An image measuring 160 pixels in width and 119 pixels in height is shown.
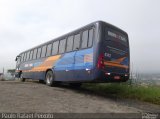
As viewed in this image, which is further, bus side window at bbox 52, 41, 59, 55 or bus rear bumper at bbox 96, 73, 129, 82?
bus side window at bbox 52, 41, 59, 55

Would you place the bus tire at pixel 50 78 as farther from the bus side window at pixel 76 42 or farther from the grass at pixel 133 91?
the bus side window at pixel 76 42

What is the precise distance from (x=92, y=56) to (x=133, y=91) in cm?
301

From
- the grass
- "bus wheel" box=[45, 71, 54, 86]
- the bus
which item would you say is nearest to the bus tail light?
the bus

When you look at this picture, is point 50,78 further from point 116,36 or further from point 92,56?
point 116,36

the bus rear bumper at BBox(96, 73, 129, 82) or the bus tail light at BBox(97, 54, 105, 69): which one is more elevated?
the bus tail light at BBox(97, 54, 105, 69)

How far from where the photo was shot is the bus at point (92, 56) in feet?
34.8

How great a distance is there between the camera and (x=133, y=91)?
38.8 ft

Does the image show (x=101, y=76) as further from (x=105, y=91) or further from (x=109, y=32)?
(x=105, y=91)

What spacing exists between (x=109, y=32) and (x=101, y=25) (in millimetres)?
630

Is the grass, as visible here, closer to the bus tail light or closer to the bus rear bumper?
the bus rear bumper

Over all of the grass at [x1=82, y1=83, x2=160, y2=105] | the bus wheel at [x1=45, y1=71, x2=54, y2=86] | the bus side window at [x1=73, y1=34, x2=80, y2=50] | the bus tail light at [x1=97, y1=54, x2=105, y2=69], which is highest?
the bus side window at [x1=73, y1=34, x2=80, y2=50]

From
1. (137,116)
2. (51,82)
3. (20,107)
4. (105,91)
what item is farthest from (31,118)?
(51,82)

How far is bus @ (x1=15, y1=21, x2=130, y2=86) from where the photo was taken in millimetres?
10609

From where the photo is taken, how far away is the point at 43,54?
17.6 metres
